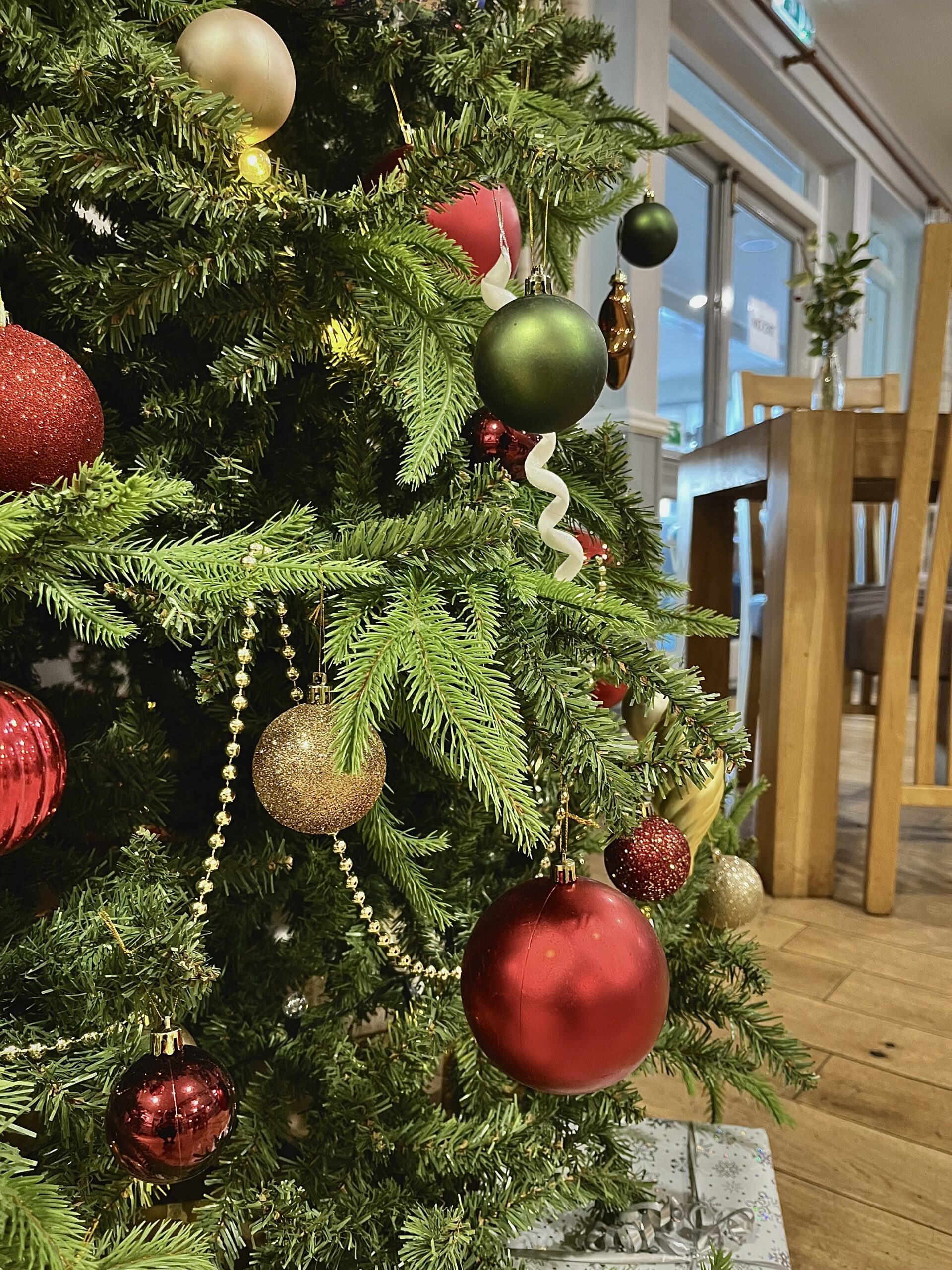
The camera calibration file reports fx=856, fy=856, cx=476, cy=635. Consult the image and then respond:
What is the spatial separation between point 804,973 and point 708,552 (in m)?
0.92

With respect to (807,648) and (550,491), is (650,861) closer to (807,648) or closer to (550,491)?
(550,491)

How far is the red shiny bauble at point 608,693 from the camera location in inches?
22.4

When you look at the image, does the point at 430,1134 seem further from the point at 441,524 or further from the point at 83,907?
the point at 441,524

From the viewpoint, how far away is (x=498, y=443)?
49cm

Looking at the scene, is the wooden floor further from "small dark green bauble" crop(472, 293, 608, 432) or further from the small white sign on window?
the small white sign on window

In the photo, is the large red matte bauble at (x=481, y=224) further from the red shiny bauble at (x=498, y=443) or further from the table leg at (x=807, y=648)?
the table leg at (x=807, y=648)

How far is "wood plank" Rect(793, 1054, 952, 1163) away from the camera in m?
0.76

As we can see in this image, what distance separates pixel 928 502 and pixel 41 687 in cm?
119

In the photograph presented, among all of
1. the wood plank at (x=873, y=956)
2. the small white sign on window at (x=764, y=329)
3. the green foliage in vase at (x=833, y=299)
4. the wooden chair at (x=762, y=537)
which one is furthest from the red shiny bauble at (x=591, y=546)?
the small white sign on window at (x=764, y=329)

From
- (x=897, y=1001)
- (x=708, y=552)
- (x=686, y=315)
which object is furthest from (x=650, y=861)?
(x=686, y=315)

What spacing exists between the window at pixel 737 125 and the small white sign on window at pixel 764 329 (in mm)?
518

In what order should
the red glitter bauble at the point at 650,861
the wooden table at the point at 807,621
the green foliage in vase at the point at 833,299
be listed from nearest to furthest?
the red glitter bauble at the point at 650,861
the wooden table at the point at 807,621
the green foliage in vase at the point at 833,299

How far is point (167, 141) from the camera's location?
379 millimetres

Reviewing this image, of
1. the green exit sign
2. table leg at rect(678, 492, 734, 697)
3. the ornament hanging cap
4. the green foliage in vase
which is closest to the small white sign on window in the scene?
the green exit sign
